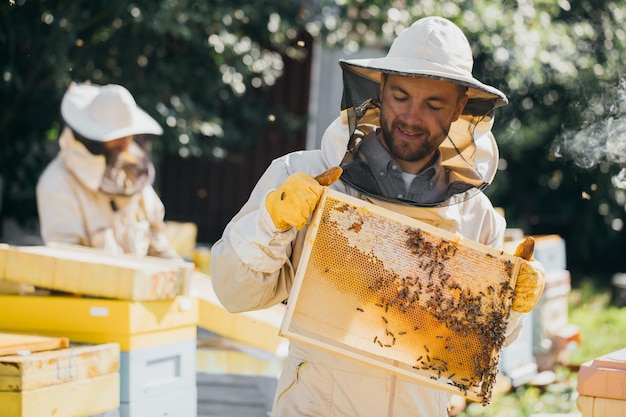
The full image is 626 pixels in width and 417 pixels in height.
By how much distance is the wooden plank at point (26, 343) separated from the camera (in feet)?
9.45

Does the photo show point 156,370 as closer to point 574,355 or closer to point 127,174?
point 127,174

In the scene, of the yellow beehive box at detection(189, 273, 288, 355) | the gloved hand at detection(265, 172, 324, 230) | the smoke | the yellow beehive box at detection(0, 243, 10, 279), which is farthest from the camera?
the smoke

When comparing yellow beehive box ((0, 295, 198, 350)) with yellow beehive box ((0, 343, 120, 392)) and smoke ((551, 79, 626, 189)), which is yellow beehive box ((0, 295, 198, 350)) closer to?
yellow beehive box ((0, 343, 120, 392))

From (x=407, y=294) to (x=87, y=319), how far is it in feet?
4.94

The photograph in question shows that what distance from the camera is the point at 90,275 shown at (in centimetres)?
333

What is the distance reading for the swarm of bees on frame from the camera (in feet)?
7.72

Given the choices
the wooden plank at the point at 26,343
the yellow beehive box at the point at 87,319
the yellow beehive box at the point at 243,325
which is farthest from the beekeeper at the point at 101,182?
the wooden plank at the point at 26,343

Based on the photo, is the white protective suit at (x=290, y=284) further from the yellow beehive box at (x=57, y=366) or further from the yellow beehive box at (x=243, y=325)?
the yellow beehive box at (x=243, y=325)

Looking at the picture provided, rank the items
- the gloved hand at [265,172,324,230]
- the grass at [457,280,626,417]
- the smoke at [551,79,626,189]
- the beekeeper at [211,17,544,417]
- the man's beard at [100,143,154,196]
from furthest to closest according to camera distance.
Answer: the grass at [457,280,626,417] → the man's beard at [100,143,154,196] → the smoke at [551,79,626,189] → the beekeeper at [211,17,544,417] → the gloved hand at [265,172,324,230]

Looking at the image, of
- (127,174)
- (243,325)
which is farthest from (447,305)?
(127,174)

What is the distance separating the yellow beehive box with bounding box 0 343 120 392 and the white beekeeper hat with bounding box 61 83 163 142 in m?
1.91

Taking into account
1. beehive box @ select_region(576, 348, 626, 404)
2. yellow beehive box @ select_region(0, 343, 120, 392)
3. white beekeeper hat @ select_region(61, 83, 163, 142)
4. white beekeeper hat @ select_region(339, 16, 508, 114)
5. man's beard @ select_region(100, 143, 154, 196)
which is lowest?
yellow beehive box @ select_region(0, 343, 120, 392)

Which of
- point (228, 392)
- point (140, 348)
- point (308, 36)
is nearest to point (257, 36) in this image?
point (308, 36)

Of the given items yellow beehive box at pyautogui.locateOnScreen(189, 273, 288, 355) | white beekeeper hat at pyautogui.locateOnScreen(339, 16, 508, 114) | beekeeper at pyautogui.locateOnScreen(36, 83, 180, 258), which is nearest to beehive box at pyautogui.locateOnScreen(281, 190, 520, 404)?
white beekeeper hat at pyautogui.locateOnScreen(339, 16, 508, 114)
